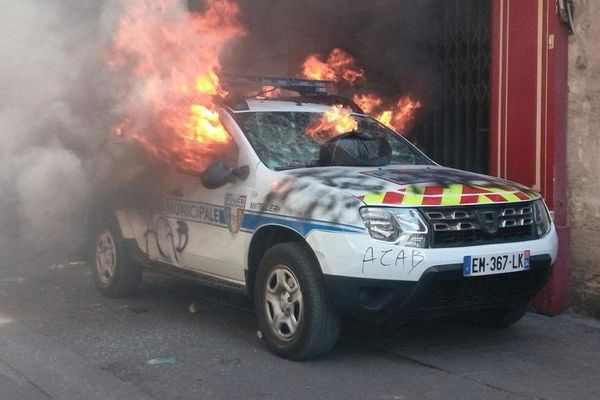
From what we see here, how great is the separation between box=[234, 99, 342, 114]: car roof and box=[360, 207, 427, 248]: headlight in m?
1.75

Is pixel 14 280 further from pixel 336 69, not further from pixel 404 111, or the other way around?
pixel 404 111

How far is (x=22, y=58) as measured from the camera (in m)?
6.53

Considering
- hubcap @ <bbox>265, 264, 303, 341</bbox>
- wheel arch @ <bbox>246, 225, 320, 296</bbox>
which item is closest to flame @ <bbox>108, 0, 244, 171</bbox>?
wheel arch @ <bbox>246, 225, 320, 296</bbox>

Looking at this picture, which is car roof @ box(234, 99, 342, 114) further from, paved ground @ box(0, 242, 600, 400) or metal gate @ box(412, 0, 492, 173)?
metal gate @ box(412, 0, 492, 173)

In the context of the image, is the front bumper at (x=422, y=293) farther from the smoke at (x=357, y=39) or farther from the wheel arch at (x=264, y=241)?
the smoke at (x=357, y=39)

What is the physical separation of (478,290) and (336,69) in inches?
175

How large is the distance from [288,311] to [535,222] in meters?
1.80

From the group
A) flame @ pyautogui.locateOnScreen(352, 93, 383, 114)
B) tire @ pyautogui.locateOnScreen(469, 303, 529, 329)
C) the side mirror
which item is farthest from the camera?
flame @ pyautogui.locateOnScreen(352, 93, 383, 114)

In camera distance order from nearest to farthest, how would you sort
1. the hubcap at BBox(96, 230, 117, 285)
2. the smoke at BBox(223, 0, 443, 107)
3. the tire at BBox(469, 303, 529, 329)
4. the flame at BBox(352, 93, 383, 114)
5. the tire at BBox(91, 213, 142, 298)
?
the tire at BBox(469, 303, 529, 329) < the tire at BBox(91, 213, 142, 298) < the hubcap at BBox(96, 230, 117, 285) < the smoke at BBox(223, 0, 443, 107) < the flame at BBox(352, 93, 383, 114)

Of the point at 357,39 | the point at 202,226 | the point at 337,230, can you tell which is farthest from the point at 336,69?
the point at 337,230

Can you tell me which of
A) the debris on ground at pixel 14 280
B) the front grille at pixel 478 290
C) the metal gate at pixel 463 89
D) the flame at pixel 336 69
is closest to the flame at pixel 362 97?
the flame at pixel 336 69

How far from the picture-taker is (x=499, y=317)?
5820 mm

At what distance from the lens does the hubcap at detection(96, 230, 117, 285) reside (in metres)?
7.08

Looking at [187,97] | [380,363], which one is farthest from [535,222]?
[187,97]
